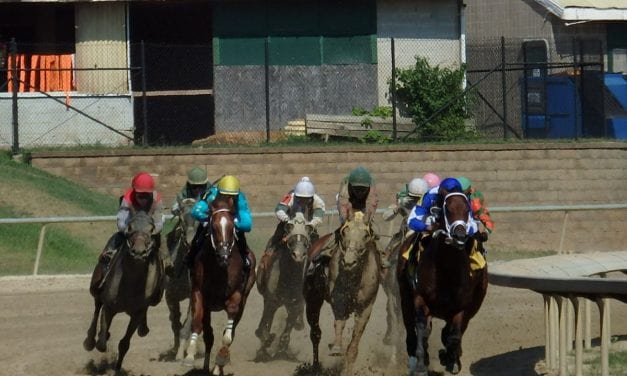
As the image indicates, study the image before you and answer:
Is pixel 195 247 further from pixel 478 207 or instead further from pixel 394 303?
pixel 478 207

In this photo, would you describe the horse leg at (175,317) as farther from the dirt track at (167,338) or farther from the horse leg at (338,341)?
the horse leg at (338,341)

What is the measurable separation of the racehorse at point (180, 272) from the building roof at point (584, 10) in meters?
18.8

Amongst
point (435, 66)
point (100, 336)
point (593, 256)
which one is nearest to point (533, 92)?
point (435, 66)

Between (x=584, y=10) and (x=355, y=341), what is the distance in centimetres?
2063

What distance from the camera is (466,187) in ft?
43.9

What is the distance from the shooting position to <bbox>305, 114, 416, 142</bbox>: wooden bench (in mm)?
27686

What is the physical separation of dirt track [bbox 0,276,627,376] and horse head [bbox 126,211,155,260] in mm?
1486

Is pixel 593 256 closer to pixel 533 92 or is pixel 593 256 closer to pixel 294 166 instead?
pixel 294 166

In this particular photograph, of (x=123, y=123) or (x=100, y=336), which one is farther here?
(x=123, y=123)

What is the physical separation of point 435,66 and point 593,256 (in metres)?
14.0

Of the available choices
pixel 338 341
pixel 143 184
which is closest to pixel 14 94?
pixel 143 184

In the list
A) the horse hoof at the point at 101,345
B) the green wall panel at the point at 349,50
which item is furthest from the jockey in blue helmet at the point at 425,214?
the green wall panel at the point at 349,50

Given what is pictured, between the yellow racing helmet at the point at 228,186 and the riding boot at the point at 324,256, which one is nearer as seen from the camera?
the yellow racing helmet at the point at 228,186

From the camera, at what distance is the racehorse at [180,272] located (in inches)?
550
